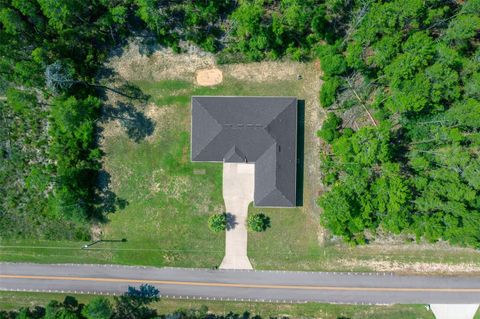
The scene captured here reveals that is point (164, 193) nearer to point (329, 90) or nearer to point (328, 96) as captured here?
point (328, 96)

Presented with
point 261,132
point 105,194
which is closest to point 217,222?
point 261,132

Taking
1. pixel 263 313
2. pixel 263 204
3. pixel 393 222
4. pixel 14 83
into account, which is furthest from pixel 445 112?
pixel 14 83

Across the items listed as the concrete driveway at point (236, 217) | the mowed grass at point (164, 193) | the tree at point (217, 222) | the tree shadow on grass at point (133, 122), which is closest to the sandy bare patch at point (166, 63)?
the mowed grass at point (164, 193)

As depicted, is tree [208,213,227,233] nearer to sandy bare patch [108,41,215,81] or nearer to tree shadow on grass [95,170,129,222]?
tree shadow on grass [95,170,129,222]

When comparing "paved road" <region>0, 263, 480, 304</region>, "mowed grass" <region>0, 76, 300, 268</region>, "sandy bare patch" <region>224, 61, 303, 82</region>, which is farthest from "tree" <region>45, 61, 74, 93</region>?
"paved road" <region>0, 263, 480, 304</region>

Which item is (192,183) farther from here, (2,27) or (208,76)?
(2,27)

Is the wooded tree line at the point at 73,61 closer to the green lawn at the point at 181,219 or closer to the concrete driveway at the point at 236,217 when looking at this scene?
the green lawn at the point at 181,219
